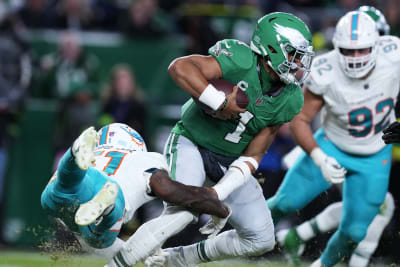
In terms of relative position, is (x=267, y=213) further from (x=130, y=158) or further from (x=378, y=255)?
(x=378, y=255)

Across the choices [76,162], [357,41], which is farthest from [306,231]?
[76,162]

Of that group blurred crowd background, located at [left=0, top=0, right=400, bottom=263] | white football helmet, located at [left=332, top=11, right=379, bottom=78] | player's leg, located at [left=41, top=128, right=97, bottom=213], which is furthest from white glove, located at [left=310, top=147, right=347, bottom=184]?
player's leg, located at [left=41, top=128, right=97, bottom=213]

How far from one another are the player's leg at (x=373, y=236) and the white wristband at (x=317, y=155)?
971mm

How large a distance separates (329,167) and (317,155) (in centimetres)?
16

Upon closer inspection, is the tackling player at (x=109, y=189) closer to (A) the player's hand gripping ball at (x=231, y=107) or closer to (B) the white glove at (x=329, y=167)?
(A) the player's hand gripping ball at (x=231, y=107)

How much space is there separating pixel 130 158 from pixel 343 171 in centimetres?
184

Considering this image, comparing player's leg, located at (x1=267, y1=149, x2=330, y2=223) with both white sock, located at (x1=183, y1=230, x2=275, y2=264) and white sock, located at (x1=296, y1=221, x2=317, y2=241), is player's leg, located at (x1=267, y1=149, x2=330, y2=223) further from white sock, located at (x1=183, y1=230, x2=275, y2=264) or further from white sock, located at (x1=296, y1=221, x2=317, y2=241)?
white sock, located at (x1=183, y1=230, x2=275, y2=264)

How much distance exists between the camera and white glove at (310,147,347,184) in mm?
6332

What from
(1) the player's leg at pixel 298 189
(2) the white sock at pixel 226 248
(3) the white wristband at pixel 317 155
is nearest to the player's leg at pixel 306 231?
(1) the player's leg at pixel 298 189

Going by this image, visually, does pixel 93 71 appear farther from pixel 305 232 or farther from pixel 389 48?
pixel 389 48

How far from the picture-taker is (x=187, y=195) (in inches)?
203

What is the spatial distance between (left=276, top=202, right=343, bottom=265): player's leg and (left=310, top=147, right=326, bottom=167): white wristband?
0.84m

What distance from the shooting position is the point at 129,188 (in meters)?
5.21

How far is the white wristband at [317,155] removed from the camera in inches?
253
